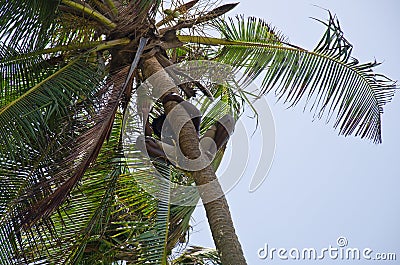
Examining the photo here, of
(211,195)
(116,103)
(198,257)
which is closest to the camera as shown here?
(116,103)

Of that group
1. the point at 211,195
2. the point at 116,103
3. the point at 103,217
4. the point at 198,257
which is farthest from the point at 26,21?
the point at 198,257

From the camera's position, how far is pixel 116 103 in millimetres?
→ 4344

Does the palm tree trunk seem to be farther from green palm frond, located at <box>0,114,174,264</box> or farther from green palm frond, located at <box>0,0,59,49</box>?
green palm frond, located at <box>0,0,59,49</box>

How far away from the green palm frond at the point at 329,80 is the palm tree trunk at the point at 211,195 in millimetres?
870

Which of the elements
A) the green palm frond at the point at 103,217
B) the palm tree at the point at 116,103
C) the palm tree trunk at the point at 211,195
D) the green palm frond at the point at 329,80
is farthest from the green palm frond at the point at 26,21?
the green palm frond at the point at 329,80

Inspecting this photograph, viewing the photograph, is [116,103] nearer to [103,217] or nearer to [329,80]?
[103,217]

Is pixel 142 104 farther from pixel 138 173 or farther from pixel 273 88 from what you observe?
pixel 273 88

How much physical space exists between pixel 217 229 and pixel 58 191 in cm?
107

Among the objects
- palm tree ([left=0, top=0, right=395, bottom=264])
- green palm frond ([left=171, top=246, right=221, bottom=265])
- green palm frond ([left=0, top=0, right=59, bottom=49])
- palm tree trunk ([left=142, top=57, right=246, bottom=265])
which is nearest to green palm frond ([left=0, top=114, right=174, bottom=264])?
palm tree ([left=0, top=0, right=395, bottom=264])

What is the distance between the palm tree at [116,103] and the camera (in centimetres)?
434

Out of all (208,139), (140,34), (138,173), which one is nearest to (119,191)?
(138,173)

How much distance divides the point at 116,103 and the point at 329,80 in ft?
6.29

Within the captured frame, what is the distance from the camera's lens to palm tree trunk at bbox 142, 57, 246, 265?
4.27 meters

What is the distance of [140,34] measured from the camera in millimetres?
5023
